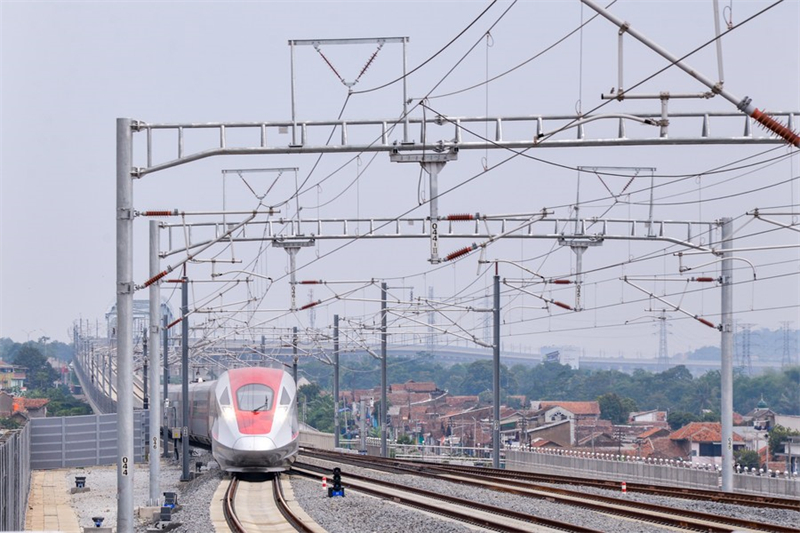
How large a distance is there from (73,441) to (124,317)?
37431 mm

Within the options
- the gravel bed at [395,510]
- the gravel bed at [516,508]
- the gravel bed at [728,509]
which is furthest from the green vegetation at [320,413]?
the gravel bed at [728,509]

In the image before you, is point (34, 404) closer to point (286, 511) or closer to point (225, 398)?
point (225, 398)

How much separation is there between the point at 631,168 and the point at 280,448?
42.5 feet

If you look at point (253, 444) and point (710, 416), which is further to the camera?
point (710, 416)

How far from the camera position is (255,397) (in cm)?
3538

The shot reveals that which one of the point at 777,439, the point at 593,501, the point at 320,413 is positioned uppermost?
the point at 593,501

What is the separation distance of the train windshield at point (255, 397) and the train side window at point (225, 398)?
0.29 m

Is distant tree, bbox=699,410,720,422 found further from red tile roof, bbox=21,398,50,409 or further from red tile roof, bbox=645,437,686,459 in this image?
red tile roof, bbox=21,398,50,409

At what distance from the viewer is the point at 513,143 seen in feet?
59.1

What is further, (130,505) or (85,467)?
(85,467)

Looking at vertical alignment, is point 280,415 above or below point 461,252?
below

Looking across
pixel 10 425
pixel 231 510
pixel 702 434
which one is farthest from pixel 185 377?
pixel 702 434

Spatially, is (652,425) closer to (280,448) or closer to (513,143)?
(280,448)

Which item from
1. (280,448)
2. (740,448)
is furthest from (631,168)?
(740,448)
